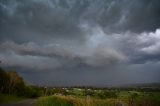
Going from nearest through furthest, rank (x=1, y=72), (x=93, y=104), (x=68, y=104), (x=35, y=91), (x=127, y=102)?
(x=127, y=102)
(x=93, y=104)
(x=68, y=104)
(x=1, y=72)
(x=35, y=91)

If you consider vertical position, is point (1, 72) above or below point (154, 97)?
above

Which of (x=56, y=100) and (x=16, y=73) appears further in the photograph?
(x=16, y=73)

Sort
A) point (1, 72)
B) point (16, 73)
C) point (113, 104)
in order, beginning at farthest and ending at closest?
point (16, 73)
point (1, 72)
point (113, 104)

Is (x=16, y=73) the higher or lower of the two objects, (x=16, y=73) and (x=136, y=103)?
the higher

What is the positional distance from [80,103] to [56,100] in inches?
338

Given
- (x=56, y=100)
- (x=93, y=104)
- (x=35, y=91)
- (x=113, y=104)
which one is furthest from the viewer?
(x=35, y=91)

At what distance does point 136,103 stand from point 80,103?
19.6ft

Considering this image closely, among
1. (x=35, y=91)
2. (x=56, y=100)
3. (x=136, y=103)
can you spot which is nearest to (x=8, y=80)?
(x=35, y=91)

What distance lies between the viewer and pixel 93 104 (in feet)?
65.4

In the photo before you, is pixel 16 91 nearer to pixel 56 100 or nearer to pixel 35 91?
pixel 35 91

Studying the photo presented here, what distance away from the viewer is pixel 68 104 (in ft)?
81.7

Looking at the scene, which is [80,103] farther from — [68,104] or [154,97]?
[154,97]

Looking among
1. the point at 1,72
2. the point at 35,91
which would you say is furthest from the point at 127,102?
the point at 35,91

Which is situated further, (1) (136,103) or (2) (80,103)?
(2) (80,103)
